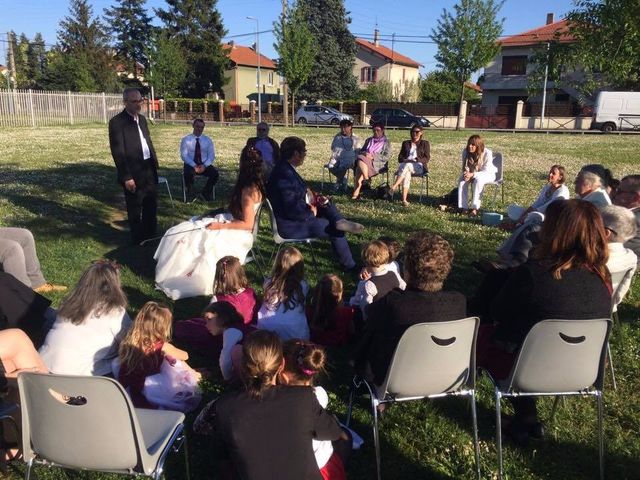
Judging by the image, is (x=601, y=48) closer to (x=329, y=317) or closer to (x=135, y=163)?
(x=329, y=317)

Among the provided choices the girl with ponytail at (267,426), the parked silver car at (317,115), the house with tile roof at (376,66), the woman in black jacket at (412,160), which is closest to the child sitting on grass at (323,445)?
the girl with ponytail at (267,426)

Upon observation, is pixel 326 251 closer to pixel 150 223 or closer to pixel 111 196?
pixel 150 223

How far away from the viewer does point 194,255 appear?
18.6ft

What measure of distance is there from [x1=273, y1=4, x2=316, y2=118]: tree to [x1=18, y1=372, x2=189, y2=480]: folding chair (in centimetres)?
3695

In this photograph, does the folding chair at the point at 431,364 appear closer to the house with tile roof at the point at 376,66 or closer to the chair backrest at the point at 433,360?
the chair backrest at the point at 433,360

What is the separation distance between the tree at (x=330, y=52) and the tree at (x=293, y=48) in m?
11.2

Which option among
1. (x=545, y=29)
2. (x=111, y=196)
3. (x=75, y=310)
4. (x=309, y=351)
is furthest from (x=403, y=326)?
(x=545, y=29)

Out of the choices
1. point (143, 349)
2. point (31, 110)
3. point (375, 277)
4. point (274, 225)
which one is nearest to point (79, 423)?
point (143, 349)

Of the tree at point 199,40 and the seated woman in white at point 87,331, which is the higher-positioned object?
the tree at point 199,40

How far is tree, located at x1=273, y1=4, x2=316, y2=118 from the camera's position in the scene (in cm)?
3825

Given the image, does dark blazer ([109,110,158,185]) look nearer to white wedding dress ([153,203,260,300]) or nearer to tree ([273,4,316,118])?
white wedding dress ([153,203,260,300])

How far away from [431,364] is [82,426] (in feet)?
5.54

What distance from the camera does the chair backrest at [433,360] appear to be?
2.76m

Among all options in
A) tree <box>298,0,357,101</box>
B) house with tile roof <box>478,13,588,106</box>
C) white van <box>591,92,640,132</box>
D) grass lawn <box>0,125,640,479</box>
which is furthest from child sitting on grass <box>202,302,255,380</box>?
tree <box>298,0,357,101</box>
